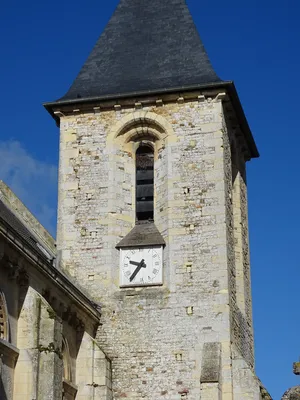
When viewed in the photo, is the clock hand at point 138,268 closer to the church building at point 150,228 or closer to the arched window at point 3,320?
the church building at point 150,228

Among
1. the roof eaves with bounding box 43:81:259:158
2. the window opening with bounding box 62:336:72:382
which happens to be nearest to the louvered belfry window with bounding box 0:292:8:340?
the window opening with bounding box 62:336:72:382

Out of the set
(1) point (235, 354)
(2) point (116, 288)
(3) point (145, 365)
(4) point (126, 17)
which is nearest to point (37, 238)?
(2) point (116, 288)

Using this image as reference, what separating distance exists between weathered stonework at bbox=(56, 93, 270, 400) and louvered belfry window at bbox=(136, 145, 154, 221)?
0.19 meters

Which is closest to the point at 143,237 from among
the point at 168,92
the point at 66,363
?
the point at 168,92

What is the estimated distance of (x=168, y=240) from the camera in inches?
774

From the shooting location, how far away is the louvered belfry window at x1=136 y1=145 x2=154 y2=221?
67.9ft

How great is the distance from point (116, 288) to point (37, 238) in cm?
203

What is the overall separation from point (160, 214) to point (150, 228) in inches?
15.3

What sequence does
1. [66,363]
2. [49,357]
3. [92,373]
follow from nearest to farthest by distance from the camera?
[49,357] → [66,363] → [92,373]

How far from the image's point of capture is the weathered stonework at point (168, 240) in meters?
18.4

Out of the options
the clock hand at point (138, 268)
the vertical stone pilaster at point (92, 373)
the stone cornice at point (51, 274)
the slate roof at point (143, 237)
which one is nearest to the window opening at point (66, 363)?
the vertical stone pilaster at point (92, 373)

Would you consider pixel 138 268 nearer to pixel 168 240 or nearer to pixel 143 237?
pixel 143 237

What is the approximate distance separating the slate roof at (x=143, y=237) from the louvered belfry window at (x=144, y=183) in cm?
29

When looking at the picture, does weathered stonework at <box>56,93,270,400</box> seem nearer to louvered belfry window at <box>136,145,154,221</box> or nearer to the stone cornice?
louvered belfry window at <box>136,145,154,221</box>
